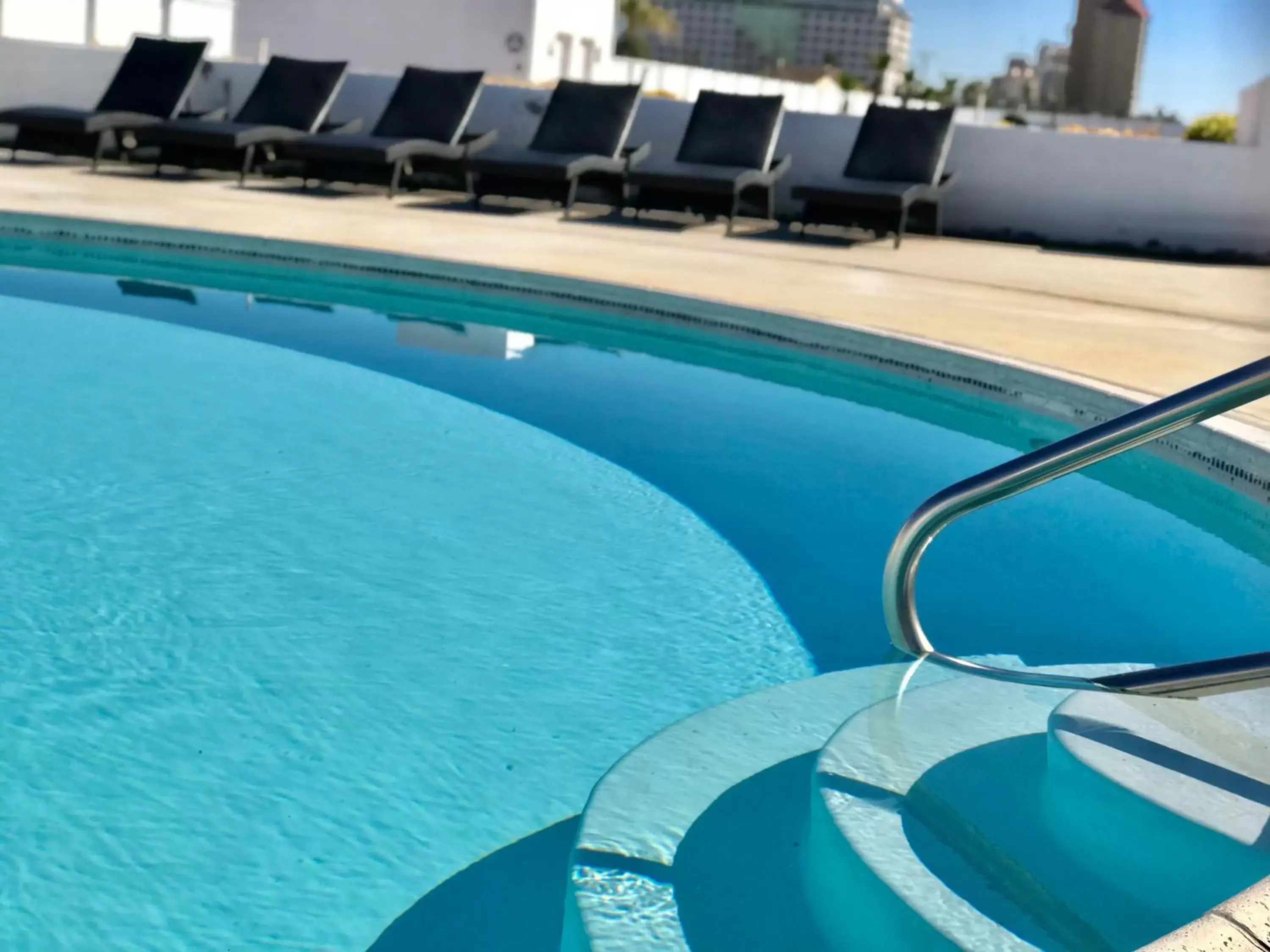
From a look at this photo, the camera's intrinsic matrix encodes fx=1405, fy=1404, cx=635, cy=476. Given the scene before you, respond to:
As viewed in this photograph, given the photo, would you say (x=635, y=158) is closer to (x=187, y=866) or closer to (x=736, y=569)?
(x=736, y=569)

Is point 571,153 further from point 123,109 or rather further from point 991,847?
point 991,847

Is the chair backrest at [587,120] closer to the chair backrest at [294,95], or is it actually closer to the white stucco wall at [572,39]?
the chair backrest at [294,95]

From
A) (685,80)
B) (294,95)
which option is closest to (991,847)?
(294,95)

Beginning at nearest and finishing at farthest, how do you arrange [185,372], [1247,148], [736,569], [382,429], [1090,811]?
[1090,811], [736,569], [382,429], [185,372], [1247,148]

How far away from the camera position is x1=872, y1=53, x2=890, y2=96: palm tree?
310 feet

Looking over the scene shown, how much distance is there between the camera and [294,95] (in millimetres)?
10812

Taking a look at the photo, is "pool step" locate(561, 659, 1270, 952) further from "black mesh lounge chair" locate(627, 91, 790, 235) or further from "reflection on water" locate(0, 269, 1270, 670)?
"black mesh lounge chair" locate(627, 91, 790, 235)

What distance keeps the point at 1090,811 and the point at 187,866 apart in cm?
131

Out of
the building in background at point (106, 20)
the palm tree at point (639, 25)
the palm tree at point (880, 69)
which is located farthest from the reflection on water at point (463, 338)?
the palm tree at point (880, 69)

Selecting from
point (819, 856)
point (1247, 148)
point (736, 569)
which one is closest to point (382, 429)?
point (736, 569)

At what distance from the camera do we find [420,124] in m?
10.4

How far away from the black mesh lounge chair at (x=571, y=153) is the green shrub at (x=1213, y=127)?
9099 millimetres

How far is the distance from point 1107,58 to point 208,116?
96.7 metres

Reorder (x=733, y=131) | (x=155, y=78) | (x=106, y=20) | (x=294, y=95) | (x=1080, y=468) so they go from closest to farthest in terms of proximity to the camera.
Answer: (x=1080, y=468), (x=733, y=131), (x=294, y=95), (x=155, y=78), (x=106, y=20)
